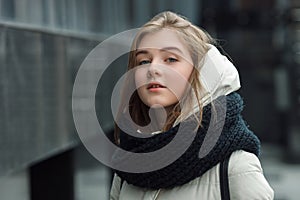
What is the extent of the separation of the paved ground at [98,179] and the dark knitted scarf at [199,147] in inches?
131

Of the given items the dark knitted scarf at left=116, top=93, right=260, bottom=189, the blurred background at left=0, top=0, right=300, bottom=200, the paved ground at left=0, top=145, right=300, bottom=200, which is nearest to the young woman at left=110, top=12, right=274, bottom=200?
the dark knitted scarf at left=116, top=93, right=260, bottom=189

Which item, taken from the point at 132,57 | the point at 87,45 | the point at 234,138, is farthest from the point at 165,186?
the point at 87,45

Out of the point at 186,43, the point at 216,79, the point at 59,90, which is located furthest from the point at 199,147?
the point at 59,90

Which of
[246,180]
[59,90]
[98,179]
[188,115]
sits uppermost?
[188,115]

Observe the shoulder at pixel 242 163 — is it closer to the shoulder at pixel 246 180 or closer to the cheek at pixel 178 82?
the shoulder at pixel 246 180

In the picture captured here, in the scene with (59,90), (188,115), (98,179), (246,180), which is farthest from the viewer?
(98,179)

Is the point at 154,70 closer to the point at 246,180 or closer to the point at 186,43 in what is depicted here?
the point at 186,43

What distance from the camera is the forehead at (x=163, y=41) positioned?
9.27ft

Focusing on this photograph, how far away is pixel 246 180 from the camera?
2.65m

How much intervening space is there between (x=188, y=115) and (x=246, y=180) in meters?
0.32

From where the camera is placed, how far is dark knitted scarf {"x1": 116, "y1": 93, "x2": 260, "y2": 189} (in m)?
2.71

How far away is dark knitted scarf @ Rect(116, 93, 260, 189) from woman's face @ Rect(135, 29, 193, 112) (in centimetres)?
13

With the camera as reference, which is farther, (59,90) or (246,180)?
(59,90)

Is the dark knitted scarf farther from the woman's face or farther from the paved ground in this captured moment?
the paved ground
